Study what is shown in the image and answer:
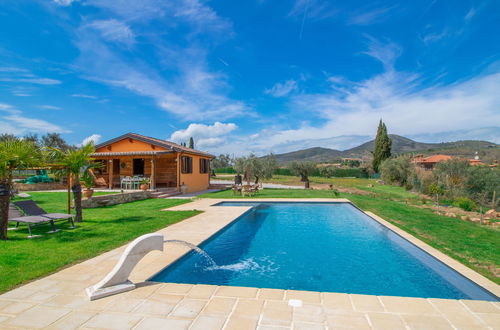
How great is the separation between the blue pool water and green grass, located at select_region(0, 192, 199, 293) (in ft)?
6.01

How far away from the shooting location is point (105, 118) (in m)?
29.3

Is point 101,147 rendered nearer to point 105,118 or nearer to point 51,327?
point 105,118

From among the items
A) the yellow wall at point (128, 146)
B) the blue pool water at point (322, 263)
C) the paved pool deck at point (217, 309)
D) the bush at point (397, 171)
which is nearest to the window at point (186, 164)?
the yellow wall at point (128, 146)

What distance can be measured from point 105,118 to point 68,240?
27.4 meters

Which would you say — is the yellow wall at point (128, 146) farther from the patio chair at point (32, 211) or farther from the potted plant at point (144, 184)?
the patio chair at point (32, 211)

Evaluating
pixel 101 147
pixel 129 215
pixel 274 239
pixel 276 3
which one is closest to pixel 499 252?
pixel 274 239

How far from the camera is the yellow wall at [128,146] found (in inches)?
703

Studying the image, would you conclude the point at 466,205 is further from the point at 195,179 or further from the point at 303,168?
the point at 303,168

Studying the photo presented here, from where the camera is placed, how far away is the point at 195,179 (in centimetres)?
1969

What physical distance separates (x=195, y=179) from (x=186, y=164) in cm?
186

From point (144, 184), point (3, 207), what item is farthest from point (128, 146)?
point (3, 207)

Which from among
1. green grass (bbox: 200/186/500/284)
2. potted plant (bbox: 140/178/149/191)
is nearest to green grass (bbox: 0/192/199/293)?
potted plant (bbox: 140/178/149/191)

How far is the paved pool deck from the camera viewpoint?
104 inches

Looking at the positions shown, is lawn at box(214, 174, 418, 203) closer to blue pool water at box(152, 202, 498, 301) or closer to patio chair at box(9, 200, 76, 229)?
blue pool water at box(152, 202, 498, 301)
